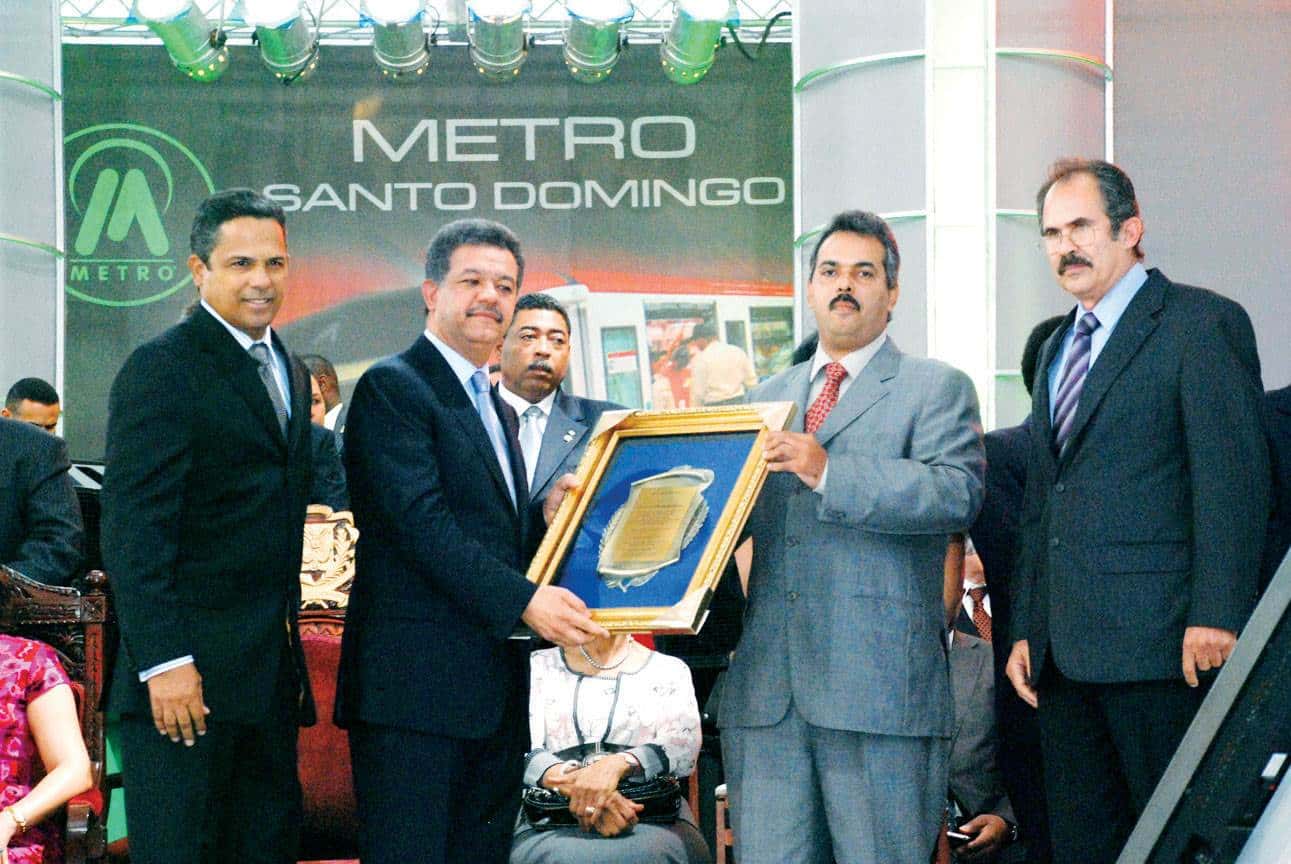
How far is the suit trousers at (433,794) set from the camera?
3.17m

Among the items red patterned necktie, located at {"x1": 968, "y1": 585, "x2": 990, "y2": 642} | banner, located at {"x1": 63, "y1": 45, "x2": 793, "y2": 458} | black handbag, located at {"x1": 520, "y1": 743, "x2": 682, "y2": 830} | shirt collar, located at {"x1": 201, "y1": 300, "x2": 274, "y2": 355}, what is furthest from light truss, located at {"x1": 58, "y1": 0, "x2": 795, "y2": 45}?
shirt collar, located at {"x1": 201, "y1": 300, "x2": 274, "y2": 355}

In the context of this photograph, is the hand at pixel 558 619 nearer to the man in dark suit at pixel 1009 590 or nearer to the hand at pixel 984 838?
the man in dark suit at pixel 1009 590

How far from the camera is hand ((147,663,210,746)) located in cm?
302

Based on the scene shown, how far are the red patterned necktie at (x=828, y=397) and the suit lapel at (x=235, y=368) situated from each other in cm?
109

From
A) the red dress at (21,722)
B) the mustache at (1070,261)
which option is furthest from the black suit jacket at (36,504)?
the mustache at (1070,261)

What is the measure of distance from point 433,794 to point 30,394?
18.6ft

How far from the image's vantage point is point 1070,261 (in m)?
3.34

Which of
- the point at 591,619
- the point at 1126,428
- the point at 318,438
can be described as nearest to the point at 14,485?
the point at 318,438

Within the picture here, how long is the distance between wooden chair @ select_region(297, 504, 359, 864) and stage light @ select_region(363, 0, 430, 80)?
6.62 meters

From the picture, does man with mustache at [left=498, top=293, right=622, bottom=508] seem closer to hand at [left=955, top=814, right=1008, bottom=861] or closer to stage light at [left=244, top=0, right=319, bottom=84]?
hand at [left=955, top=814, right=1008, bottom=861]

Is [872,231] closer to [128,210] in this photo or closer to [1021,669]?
[1021,669]

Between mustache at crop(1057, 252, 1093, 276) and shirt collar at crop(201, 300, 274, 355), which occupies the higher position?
mustache at crop(1057, 252, 1093, 276)

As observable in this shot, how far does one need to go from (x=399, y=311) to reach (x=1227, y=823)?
1059 centimetres

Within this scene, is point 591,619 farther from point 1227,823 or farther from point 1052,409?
point 1227,823
